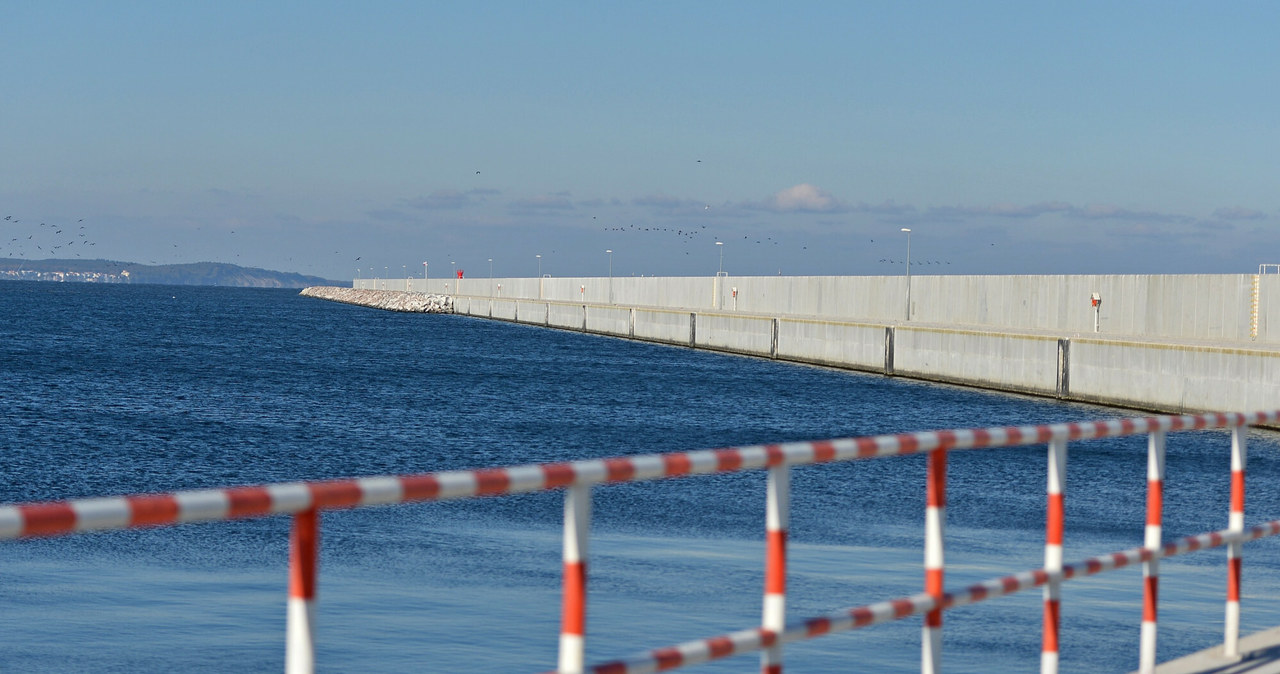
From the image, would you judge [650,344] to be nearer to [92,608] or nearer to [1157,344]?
[1157,344]

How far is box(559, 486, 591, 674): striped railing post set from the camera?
3.73 meters

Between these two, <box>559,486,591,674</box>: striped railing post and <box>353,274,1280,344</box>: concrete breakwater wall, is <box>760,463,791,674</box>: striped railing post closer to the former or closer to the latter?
<box>559,486,591,674</box>: striped railing post

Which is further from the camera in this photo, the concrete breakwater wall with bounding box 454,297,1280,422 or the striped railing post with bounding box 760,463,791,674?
the concrete breakwater wall with bounding box 454,297,1280,422

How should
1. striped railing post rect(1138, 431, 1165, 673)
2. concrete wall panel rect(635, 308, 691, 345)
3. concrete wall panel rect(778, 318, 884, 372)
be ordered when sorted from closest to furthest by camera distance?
striped railing post rect(1138, 431, 1165, 673) → concrete wall panel rect(778, 318, 884, 372) → concrete wall panel rect(635, 308, 691, 345)

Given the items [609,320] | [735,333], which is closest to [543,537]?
[735,333]

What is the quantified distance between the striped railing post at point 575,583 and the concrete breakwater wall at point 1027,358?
3144 cm

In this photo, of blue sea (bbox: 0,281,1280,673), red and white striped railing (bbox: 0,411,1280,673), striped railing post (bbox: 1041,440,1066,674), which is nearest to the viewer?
red and white striped railing (bbox: 0,411,1280,673)

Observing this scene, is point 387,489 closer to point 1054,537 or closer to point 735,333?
point 1054,537

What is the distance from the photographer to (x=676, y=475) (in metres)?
3.86

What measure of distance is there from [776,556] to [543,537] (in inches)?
476

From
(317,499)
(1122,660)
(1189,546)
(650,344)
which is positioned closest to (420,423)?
(1122,660)

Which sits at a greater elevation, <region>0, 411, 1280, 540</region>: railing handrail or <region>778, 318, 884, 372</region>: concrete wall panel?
<region>0, 411, 1280, 540</region>: railing handrail

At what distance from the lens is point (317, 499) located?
3080 millimetres

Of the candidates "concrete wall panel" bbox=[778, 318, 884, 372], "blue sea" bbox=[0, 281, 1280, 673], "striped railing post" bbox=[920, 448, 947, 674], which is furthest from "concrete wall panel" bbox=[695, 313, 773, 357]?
"striped railing post" bbox=[920, 448, 947, 674]
